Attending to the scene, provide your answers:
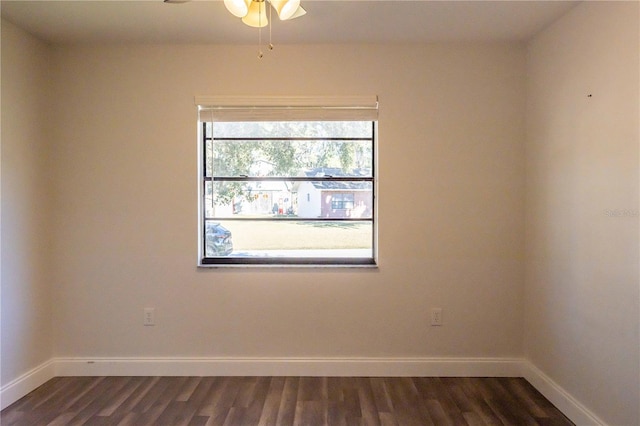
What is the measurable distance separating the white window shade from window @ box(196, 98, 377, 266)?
131 millimetres

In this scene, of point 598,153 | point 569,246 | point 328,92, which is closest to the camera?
point 598,153

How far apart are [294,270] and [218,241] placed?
2.13 feet

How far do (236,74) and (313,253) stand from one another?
57.4 inches

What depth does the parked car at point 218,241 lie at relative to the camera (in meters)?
2.82

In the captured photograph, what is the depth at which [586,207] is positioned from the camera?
206 centimetres

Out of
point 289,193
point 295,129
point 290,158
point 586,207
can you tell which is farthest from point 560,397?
point 295,129

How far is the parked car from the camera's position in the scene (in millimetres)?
2820

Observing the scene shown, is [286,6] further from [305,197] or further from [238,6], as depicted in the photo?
[305,197]

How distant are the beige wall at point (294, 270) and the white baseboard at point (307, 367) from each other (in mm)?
63

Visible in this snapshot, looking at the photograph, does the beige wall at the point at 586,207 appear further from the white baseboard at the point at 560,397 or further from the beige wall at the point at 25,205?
the beige wall at the point at 25,205

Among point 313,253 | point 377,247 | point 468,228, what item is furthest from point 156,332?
point 468,228

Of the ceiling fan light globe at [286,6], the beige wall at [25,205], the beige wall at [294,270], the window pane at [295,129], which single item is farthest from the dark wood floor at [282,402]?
the ceiling fan light globe at [286,6]

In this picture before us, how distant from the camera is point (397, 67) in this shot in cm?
265

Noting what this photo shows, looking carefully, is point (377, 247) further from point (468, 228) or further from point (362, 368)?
point (362, 368)
